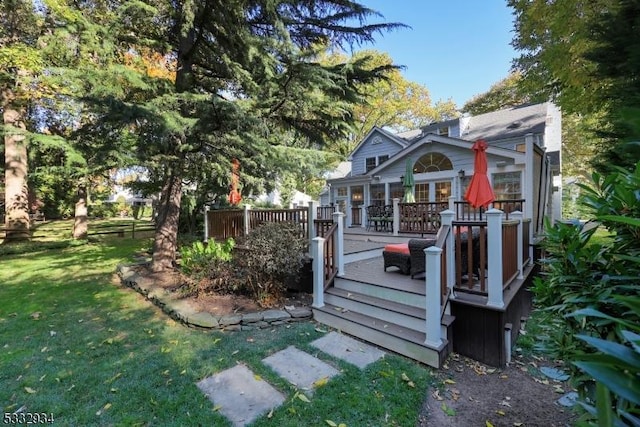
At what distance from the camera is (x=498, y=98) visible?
24469mm

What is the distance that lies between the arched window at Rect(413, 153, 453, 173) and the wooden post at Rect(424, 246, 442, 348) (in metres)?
9.82

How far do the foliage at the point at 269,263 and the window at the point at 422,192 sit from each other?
9.16 metres

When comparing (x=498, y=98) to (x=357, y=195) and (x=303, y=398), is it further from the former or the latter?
(x=303, y=398)

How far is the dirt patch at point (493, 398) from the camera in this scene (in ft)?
9.14

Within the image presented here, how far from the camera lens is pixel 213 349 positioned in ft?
13.0

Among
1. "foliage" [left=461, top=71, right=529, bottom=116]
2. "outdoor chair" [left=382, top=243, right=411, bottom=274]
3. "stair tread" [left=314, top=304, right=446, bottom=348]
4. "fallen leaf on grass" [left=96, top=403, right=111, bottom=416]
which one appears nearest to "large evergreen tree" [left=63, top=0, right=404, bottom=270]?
"outdoor chair" [left=382, top=243, right=411, bottom=274]

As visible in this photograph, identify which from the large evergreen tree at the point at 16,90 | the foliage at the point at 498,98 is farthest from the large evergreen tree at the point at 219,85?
the foliage at the point at 498,98

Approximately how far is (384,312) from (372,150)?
14.6 meters

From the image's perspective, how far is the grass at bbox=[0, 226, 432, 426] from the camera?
9.12 feet

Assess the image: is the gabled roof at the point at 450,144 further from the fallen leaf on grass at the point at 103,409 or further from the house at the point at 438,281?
the fallen leaf on grass at the point at 103,409

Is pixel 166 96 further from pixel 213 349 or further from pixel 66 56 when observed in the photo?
pixel 213 349

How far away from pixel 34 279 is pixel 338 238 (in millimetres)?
7573

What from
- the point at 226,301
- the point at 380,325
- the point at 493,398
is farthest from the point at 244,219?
the point at 493,398

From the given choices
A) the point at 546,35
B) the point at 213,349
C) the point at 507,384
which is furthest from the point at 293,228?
the point at 546,35
